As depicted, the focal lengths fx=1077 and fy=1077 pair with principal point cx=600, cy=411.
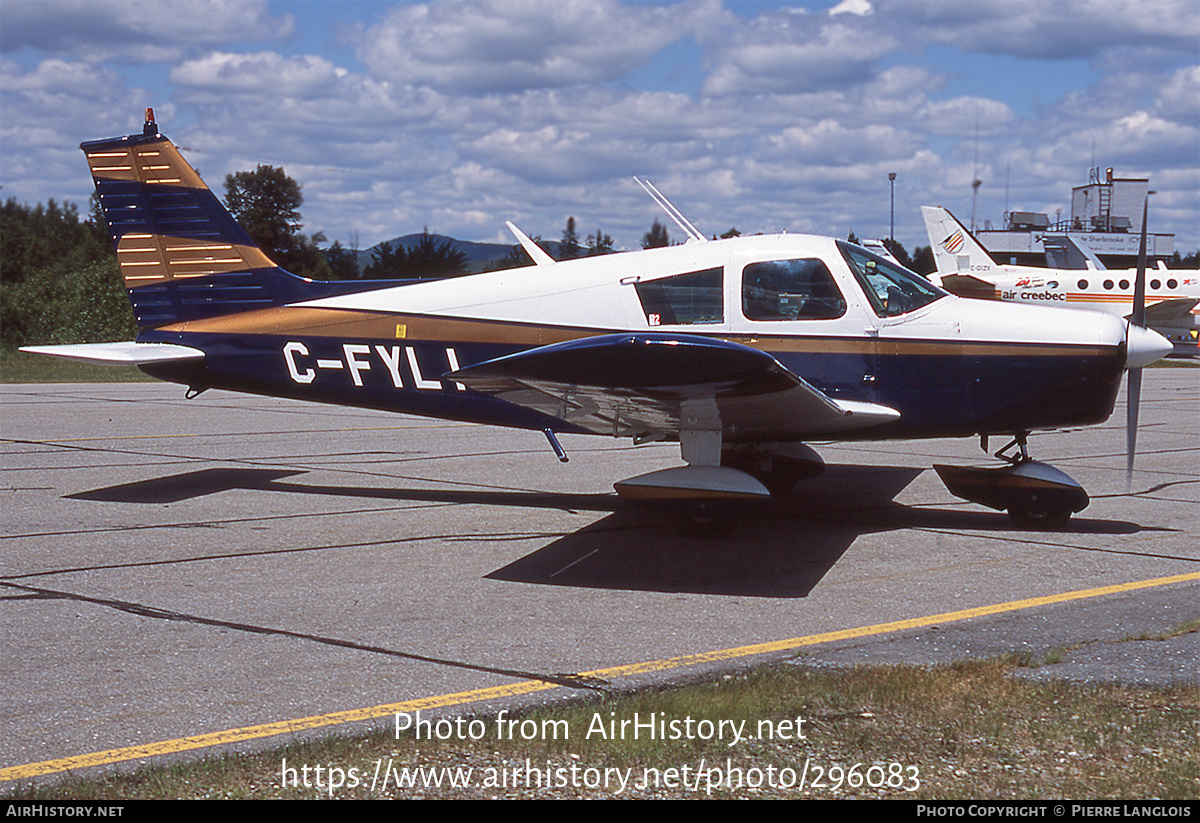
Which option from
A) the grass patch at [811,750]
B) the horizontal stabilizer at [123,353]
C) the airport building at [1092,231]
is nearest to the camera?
the grass patch at [811,750]

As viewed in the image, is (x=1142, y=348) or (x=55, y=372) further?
(x=55, y=372)

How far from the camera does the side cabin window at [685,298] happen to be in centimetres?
841

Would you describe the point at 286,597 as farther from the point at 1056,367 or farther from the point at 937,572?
the point at 1056,367

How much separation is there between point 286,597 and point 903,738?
369 cm

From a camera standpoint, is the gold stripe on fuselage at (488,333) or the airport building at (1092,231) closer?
the gold stripe on fuselage at (488,333)

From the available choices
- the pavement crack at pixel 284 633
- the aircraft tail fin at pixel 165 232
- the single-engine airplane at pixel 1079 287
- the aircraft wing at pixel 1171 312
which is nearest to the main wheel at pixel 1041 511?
the pavement crack at pixel 284 633

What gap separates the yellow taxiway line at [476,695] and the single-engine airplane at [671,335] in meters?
1.65

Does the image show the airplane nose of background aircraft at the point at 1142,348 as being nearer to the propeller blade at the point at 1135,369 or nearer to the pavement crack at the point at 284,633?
the propeller blade at the point at 1135,369

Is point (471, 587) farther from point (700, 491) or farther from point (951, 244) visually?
point (951, 244)

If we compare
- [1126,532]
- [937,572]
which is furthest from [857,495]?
[937,572]

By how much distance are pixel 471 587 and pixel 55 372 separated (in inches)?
939

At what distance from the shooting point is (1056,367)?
8.04 metres

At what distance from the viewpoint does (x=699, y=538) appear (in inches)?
316

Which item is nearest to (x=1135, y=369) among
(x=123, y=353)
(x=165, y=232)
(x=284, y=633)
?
(x=284, y=633)
